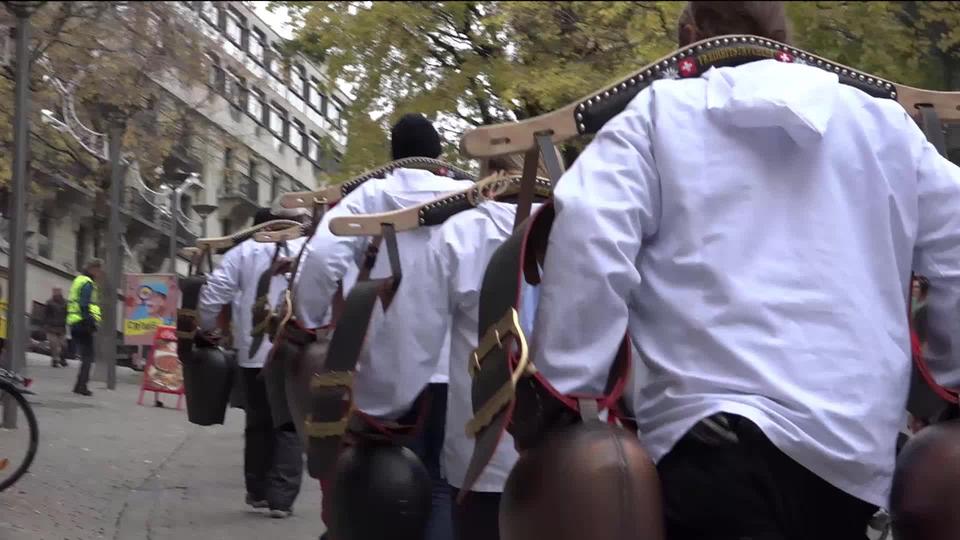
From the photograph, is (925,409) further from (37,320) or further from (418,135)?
(37,320)

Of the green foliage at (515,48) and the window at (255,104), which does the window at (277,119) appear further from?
the green foliage at (515,48)

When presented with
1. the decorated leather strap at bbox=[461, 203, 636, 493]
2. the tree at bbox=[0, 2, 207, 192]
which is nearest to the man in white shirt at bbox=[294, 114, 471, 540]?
the tree at bbox=[0, 2, 207, 192]

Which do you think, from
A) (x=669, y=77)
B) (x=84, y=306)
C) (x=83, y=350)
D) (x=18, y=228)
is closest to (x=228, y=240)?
(x=83, y=350)

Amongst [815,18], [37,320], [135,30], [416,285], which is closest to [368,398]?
[416,285]

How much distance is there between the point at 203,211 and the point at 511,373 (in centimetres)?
670

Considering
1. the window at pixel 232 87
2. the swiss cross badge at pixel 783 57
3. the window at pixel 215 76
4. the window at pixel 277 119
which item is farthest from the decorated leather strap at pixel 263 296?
the swiss cross badge at pixel 783 57

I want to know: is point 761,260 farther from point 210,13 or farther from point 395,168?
point 395,168

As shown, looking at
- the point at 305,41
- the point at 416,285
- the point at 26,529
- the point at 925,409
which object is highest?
the point at 305,41

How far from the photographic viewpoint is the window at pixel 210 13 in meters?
3.99

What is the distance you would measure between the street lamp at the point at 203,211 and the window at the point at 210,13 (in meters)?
4.19

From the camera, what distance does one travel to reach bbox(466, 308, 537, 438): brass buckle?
2.43 metres

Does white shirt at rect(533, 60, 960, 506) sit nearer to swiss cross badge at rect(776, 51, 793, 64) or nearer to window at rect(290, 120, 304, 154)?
swiss cross badge at rect(776, 51, 793, 64)

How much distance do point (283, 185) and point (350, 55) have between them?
9.76ft

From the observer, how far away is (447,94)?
11.4 meters
